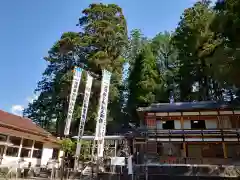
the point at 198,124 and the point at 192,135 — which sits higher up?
the point at 198,124

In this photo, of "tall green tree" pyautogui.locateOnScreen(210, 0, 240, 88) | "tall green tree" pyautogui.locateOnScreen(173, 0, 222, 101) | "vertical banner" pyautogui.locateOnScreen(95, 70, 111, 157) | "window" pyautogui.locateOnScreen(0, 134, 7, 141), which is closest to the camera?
Result: "tall green tree" pyautogui.locateOnScreen(210, 0, 240, 88)

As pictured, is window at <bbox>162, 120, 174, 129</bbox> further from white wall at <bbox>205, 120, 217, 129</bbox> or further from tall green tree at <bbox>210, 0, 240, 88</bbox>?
tall green tree at <bbox>210, 0, 240, 88</bbox>

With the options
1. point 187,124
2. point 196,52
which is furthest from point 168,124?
point 196,52

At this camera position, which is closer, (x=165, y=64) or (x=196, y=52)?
(x=196, y=52)

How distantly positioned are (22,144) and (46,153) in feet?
10.6

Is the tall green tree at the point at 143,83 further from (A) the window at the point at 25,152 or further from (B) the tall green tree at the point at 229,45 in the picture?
(A) the window at the point at 25,152

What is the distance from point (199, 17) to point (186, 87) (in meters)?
8.67

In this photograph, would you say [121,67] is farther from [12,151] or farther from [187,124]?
[12,151]

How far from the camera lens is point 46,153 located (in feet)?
65.8

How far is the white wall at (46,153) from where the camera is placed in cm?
1958

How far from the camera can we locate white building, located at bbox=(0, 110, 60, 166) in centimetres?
1541

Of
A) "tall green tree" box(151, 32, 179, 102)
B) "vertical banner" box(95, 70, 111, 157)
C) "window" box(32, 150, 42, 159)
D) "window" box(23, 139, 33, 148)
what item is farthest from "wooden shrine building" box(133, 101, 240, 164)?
"window" box(23, 139, 33, 148)

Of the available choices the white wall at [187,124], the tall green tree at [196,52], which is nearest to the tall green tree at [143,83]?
the tall green tree at [196,52]

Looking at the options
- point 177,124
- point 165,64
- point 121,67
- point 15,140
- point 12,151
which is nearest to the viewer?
point 12,151
